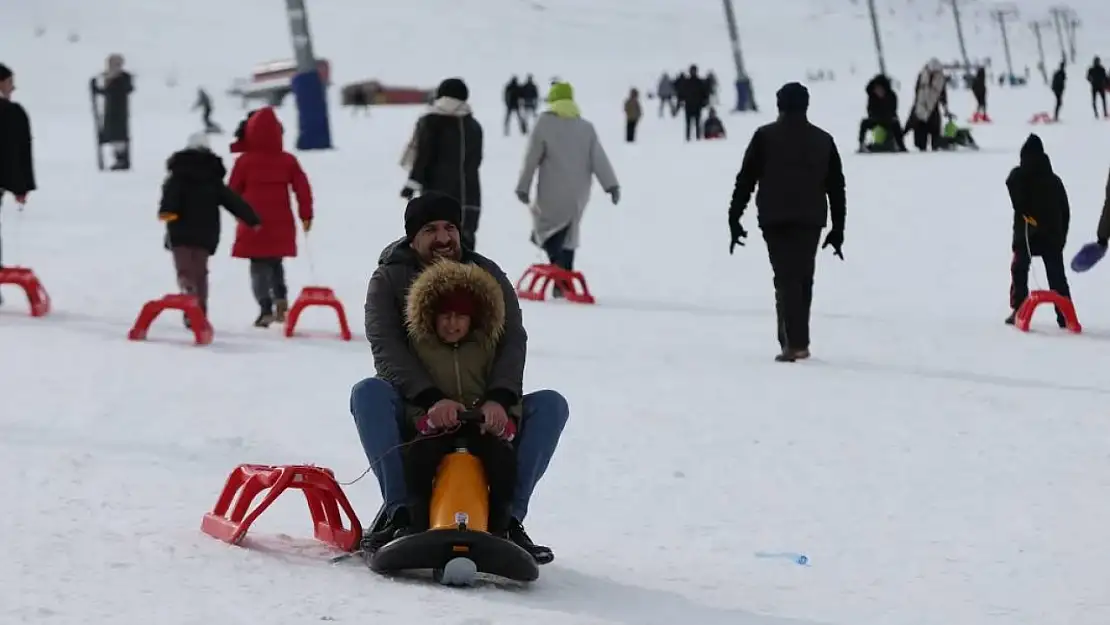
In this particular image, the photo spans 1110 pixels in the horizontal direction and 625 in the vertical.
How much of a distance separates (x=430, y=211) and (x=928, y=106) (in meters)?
21.6

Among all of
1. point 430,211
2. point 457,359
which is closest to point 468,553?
point 457,359

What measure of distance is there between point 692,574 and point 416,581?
2.92 ft

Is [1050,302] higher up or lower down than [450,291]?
lower down

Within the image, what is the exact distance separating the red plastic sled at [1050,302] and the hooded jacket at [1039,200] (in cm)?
32

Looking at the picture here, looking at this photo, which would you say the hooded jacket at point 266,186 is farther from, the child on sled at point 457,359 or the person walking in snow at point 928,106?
the person walking in snow at point 928,106

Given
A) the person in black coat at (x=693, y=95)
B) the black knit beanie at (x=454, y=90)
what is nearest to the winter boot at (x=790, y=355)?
the black knit beanie at (x=454, y=90)

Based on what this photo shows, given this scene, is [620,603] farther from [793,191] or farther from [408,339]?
[793,191]

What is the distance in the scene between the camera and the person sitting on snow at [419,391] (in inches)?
206

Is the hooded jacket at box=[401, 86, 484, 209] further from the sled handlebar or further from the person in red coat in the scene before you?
the sled handlebar

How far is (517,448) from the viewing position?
5336mm

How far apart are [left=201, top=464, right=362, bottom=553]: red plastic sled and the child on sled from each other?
1.20 ft

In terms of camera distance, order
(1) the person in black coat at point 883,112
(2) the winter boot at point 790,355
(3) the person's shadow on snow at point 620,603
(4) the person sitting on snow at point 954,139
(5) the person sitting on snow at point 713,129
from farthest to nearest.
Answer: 1. (5) the person sitting on snow at point 713,129
2. (4) the person sitting on snow at point 954,139
3. (1) the person in black coat at point 883,112
4. (2) the winter boot at point 790,355
5. (3) the person's shadow on snow at point 620,603

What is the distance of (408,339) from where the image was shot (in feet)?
17.7

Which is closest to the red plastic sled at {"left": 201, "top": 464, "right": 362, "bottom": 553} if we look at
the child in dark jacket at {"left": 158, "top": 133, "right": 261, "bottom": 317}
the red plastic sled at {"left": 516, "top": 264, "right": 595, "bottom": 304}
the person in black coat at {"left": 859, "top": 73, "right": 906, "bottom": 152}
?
the child in dark jacket at {"left": 158, "top": 133, "right": 261, "bottom": 317}
